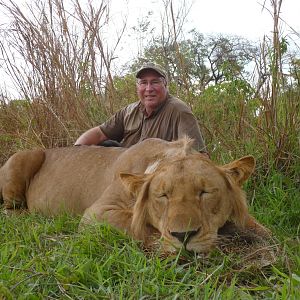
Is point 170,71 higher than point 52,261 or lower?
higher

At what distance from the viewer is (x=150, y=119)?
5.21m

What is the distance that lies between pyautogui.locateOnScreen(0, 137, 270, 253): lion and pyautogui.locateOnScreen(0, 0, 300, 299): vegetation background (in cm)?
14

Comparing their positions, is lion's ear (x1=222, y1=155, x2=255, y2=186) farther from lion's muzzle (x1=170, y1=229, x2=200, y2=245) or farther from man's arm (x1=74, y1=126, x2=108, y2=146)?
man's arm (x1=74, y1=126, x2=108, y2=146)

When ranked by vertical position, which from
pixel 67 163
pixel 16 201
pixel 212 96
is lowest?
pixel 16 201

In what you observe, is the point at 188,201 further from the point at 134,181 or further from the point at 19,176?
the point at 19,176

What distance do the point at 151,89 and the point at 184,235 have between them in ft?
8.90

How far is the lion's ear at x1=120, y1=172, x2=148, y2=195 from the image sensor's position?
3.10 meters

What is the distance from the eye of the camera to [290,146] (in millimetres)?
4395

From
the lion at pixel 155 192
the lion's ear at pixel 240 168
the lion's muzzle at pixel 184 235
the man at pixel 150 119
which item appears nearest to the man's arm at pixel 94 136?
the man at pixel 150 119

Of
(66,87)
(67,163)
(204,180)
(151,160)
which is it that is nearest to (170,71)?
(66,87)

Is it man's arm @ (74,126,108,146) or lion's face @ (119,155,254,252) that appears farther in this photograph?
man's arm @ (74,126,108,146)

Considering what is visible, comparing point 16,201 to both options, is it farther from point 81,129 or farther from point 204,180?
point 204,180

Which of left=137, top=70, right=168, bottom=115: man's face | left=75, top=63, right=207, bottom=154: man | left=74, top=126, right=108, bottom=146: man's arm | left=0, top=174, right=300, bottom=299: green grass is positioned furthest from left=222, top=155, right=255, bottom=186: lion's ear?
left=74, top=126, right=108, bottom=146: man's arm

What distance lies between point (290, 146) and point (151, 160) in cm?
132
